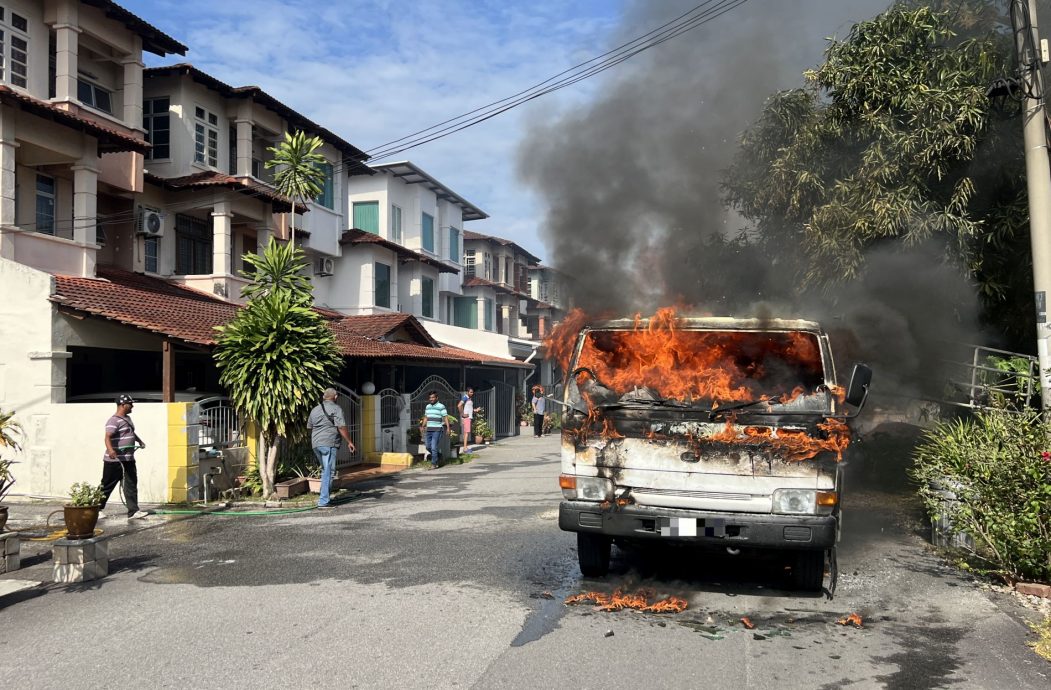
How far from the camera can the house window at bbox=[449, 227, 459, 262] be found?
33.7 m

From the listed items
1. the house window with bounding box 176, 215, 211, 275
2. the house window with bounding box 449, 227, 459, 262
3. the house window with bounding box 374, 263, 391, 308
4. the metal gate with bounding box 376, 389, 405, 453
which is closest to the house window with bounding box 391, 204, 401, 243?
the house window with bounding box 374, 263, 391, 308

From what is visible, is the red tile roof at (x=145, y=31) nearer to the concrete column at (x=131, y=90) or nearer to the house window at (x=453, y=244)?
the concrete column at (x=131, y=90)

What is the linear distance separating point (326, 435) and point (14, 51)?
400 inches

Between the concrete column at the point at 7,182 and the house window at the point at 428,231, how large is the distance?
18.6 metres

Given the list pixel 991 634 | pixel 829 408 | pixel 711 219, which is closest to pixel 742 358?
pixel 829 408

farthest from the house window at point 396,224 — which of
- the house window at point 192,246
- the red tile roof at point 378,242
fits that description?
the house window at point 192,246

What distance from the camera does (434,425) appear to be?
53.9 ft

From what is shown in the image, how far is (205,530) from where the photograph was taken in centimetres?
944

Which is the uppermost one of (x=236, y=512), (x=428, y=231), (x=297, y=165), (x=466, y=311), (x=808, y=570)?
(x=428, y=231)

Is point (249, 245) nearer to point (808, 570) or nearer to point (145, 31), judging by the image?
point (145, 31)

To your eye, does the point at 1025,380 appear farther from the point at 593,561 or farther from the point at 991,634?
the point at 593,561

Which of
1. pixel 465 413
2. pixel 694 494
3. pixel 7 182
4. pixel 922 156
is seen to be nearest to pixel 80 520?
pixel 694 494

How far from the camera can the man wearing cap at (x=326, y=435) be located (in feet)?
36.9

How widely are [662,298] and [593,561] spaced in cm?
400
